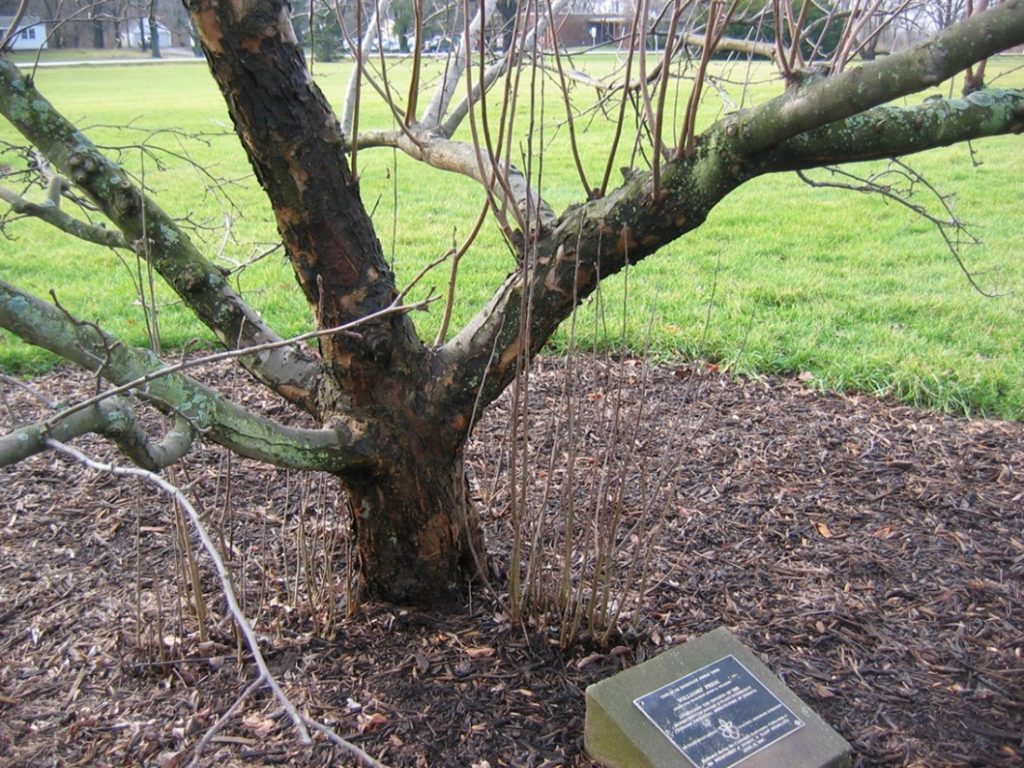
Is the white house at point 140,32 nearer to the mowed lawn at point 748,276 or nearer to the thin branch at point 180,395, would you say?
the mowed lawn at point 748,276

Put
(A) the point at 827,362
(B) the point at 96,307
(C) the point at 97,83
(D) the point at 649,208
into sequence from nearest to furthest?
(D) the point at 649,208
(A) the point at 827,362
(B) the point at 96,307
(C) the point at 97,83

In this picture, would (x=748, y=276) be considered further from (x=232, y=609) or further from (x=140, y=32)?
(x=140, y=32)

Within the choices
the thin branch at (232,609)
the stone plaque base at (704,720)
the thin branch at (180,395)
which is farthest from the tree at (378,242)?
the stone plaque base at (704,720)

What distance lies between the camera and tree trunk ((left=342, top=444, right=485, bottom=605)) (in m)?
2.69

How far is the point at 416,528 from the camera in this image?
110 inches

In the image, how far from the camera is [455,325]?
5.39 meters

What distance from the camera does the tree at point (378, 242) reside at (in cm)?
194

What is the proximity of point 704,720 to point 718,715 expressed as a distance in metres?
0.04

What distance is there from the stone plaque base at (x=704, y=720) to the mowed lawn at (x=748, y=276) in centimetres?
104

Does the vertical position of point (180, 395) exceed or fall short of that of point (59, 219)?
it falls short

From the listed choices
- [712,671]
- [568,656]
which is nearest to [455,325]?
[568,656]

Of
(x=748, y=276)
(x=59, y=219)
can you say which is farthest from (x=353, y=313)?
(x=748, y=276)

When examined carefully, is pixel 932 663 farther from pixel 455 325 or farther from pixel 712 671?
pixel 455 325

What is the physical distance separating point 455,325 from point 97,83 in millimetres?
22923
